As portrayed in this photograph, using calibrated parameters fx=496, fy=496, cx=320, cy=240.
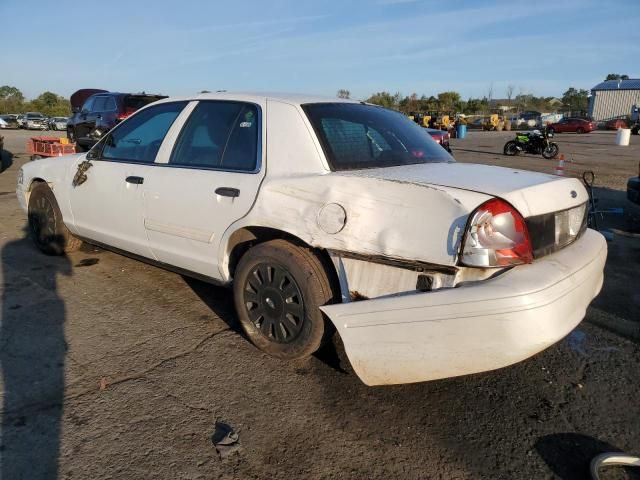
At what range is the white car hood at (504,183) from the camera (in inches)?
91.2

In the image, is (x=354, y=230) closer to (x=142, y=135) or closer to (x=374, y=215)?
(x=374, y=215)

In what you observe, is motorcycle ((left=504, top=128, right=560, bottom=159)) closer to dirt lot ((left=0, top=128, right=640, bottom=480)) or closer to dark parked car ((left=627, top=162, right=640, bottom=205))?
dark parked car ((left=627, top=162, right=640, bottom=205))

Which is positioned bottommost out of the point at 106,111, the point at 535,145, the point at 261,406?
the point at 261,406

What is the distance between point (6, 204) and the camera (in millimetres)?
7961

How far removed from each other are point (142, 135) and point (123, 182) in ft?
1.40

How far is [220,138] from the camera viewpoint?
333cm

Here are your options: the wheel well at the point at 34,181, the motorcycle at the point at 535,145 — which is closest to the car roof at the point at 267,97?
the wheel well at the point at 34,181

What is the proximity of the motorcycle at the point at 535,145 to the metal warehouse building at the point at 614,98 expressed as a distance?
49.4m

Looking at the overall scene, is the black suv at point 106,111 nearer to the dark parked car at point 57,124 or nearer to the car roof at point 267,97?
the car roof at point 267,97

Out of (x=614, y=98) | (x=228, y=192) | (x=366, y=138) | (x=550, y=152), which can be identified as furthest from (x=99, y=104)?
(x=614, y=98)

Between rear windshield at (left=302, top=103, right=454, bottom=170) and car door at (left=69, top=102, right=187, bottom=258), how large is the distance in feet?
4.02

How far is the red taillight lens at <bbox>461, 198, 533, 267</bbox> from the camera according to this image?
221cm

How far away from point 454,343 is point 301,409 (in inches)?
34.4

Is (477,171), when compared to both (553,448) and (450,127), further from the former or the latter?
(450,127)
